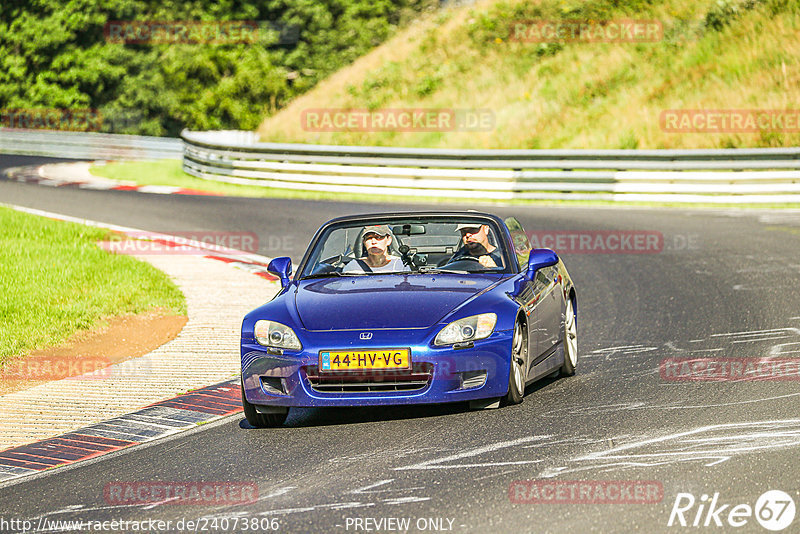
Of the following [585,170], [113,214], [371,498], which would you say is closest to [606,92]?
[585,170]

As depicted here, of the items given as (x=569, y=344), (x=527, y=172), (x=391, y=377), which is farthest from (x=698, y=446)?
(x=527, y=172)

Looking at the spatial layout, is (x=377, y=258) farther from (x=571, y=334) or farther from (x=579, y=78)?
(x=579, y=78)

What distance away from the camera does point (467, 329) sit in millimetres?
7531

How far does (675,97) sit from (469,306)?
84.4 ft

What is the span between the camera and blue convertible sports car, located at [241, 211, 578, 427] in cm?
737

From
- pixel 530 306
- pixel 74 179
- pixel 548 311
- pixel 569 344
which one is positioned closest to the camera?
pixel 530 306

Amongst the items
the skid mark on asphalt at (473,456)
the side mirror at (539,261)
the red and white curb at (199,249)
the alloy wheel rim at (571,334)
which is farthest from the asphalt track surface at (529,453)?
the red and white curb at (199,249)

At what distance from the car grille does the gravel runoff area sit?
1.76 m

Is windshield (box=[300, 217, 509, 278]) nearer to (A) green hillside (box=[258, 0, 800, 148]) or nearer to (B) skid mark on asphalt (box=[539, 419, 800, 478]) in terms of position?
(B) skid mark on asphalt (box=[539, 419, 800, 478])

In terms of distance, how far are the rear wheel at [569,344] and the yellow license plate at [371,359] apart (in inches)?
78.7

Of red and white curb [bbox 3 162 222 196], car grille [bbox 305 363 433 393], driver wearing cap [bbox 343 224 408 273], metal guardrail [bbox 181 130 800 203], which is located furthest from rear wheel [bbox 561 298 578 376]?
red and white curb [bbox 3 162 222 196]

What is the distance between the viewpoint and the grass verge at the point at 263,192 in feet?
81.7

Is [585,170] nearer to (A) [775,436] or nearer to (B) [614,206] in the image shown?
(B) [614,206]

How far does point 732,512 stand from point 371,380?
8.85 feet
